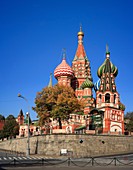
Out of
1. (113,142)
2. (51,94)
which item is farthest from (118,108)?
(51,94)

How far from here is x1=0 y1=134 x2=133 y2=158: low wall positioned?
46625 millimetres

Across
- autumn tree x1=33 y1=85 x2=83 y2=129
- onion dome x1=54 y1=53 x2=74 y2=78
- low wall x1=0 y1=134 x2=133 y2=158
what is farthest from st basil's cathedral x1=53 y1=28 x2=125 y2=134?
autumn tree x1=33 y1=85 x2=83 y2=129

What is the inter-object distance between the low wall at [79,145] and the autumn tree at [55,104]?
17.1 feet

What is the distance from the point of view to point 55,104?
5412cm

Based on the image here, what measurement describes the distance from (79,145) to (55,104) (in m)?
10.9

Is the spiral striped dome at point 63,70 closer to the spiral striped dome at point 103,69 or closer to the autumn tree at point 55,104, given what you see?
the spiral striped dome at point 103,69

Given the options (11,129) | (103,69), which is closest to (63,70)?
(103,69)

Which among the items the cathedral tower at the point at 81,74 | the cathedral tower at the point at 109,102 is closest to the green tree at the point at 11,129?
the cathedral tower at the point at 81,74

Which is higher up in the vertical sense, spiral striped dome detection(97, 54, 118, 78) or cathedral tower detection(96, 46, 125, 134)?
spiral striped dome detection(97, 54, 118, 78)

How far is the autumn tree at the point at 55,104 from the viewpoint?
5178 cm

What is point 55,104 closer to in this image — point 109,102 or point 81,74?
point 109,102

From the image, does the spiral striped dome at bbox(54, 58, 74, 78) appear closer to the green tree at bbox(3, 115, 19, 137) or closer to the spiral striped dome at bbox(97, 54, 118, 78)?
the spiral striped dome at bbox(97, 54, 118, 78)

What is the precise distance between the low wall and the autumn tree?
520 cm

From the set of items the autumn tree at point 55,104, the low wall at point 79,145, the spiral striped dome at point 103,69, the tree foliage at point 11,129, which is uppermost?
the spiral striped dome at point 103,69
